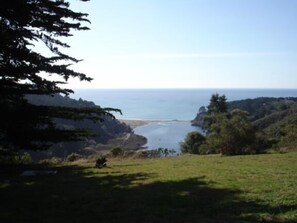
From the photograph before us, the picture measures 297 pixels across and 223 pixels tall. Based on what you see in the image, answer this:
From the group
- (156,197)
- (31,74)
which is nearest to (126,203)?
(156,197)

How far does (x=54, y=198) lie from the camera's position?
37.1 ft

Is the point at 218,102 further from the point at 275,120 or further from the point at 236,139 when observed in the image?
the point at 236,139

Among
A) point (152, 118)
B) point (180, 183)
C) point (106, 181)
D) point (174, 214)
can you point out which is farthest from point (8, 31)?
point (152, 118)

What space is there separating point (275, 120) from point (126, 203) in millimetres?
107821

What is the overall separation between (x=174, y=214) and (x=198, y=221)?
0.74 meters

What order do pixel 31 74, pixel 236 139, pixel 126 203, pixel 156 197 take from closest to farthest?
1. pixel 126 203
2. pixel 156 197
3. pixel 31 74
4. pixel 236 139

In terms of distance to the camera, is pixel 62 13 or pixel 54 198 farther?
pixel 62 13

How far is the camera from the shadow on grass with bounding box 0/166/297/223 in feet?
28.6

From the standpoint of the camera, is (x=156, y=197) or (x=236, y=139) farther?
(x=236, y=139)

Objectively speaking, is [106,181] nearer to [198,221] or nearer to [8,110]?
[8,110]

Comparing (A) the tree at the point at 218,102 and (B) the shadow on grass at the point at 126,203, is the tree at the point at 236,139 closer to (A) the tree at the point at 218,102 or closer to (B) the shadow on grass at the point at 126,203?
(B) the shadow on grass at the point at 126,203

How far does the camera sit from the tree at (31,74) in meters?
14.3

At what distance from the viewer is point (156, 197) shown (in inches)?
420

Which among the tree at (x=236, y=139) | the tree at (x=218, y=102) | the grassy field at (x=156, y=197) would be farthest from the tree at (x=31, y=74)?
the tree at (x=218, y=102)
